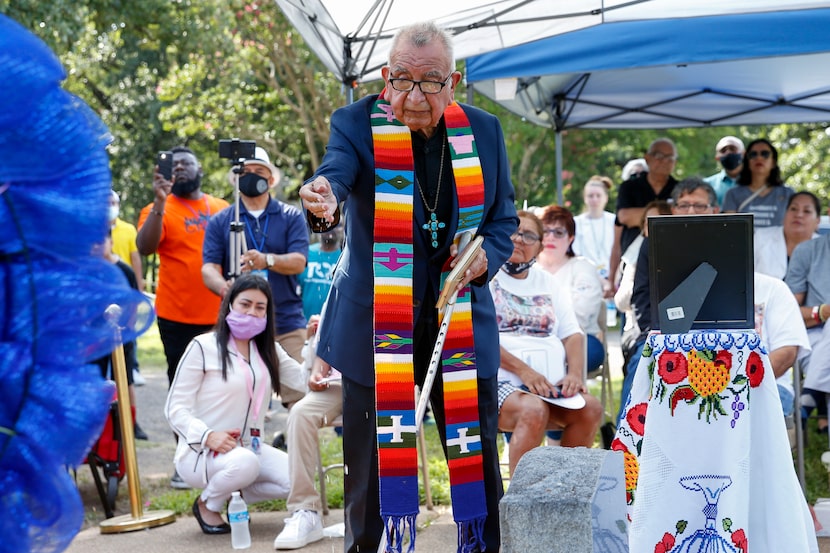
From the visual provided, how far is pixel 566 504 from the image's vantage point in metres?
2.88

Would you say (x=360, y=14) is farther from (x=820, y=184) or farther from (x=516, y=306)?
(x=820, y=184)

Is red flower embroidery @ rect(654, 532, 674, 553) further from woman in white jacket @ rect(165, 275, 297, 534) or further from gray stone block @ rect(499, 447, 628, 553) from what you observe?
woman in white jacket @ rect(165, 275, 297, 534)

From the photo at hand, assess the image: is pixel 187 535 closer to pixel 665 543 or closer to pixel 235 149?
pixel 235 149

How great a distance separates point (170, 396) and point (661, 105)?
5660mm

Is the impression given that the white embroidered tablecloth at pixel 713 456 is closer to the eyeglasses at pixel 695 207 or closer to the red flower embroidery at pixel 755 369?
the red flower embroidery at pixel 755 369

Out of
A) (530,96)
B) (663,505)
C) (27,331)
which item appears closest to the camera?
(27,331)

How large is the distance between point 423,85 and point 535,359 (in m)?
2.66

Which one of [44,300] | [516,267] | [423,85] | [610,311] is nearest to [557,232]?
[516,267]

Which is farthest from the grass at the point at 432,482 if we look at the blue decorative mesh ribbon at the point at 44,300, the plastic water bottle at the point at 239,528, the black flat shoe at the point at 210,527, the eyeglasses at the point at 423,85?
the blue decorative mesh ribbon at the point at 44,300

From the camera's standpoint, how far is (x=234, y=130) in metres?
18.6

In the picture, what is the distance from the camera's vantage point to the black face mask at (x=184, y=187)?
24.3ft

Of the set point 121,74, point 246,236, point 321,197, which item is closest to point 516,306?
point 246,236

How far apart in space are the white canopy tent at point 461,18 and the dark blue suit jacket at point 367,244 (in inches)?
121

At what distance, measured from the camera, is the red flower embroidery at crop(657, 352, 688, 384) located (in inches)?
164
